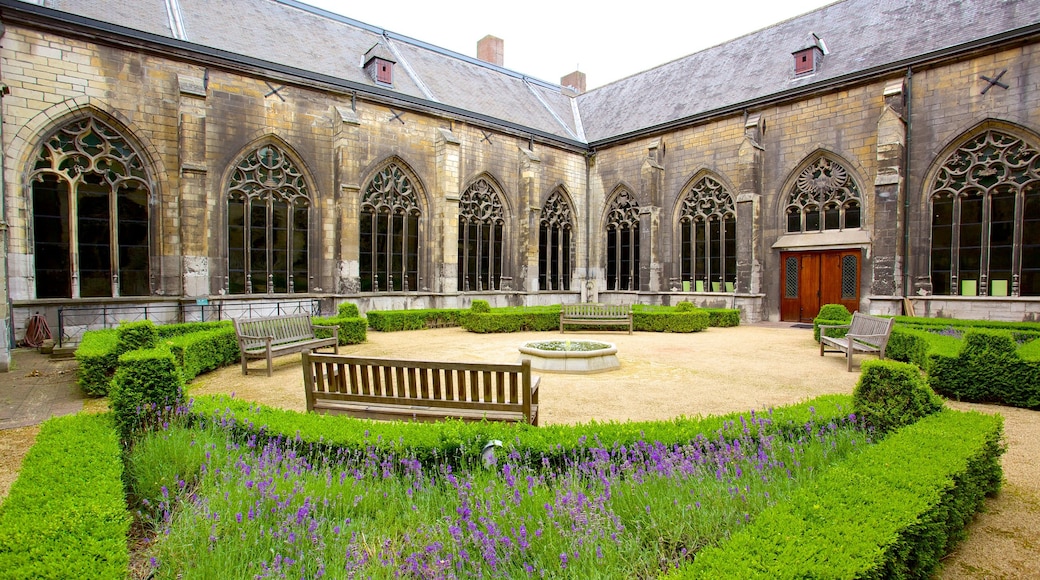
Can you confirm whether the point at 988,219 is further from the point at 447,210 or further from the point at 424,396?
the point at 424,396

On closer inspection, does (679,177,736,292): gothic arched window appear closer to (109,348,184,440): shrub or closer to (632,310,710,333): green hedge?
(632,310,710,333): green hedge

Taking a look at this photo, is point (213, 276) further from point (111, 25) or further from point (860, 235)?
point (860, 235)

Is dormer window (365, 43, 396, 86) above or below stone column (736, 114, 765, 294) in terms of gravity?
above

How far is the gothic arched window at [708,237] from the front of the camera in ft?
55.4

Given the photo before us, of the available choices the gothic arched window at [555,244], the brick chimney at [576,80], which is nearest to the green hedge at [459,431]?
the gothic arched window at [555,244]

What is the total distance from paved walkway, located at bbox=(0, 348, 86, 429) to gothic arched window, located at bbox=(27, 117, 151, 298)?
112 inches

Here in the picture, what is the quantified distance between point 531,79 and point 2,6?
56.6ft

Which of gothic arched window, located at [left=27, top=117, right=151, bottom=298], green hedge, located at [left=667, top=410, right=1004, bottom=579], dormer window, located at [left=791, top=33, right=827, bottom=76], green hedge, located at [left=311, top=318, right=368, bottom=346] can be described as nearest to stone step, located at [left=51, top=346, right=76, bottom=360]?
gothic arched window, located at [left=27, top=117, right=151, bottom=298]

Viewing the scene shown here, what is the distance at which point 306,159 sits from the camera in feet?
45.9

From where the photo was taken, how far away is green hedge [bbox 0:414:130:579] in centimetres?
194

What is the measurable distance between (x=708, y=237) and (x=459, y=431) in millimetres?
15621

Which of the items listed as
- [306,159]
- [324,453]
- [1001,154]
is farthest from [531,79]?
[324,453]

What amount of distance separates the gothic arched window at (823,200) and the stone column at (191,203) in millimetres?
16186

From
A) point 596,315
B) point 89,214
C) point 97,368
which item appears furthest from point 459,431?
point 89,214
